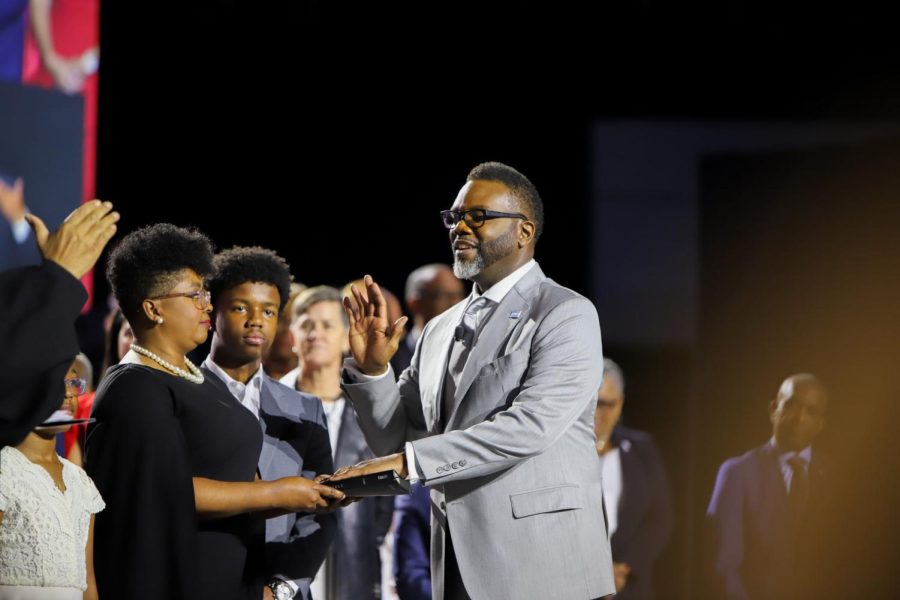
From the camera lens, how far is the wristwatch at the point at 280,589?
2.72 m

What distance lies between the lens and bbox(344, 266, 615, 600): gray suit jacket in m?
2.47

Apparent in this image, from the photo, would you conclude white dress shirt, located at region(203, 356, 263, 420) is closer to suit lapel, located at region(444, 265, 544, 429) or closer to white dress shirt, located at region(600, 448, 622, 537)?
suit lapel, located at region(444, 265, 544, 429)

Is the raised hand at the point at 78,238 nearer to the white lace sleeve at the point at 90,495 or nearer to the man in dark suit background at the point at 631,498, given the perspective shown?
the white lace sleeve at the point at 90,495

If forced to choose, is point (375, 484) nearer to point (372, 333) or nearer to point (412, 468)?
point (412, 468)

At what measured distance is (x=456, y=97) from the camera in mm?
6914

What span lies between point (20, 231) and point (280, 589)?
316 centimetres

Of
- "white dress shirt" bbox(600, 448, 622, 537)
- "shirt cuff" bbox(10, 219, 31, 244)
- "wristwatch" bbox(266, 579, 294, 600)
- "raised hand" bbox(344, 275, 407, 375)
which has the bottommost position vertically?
"wristwatch" bbox(266, 579, 294, 600)

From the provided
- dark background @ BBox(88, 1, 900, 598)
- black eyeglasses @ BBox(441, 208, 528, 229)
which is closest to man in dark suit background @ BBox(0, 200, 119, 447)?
black eyeglasses @ BBox(441, 208, 528, 229)

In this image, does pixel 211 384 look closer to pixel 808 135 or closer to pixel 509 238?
pixel 509 238

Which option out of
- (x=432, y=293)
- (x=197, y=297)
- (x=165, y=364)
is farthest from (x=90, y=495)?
(x=432, y=293)

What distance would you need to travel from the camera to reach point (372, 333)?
2740mm

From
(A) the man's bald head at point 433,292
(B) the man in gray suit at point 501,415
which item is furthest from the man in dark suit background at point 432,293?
(B) the man in gray suit at point 501,415

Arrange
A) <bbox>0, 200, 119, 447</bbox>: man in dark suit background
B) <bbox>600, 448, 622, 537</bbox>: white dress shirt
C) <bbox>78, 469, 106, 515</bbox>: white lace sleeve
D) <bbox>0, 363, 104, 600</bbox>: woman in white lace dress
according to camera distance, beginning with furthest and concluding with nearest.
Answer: <bbox>600, 448, 622, 537</bbox>: white dress shirt, <bbox>78, 469, 106, 515</bbox>: white lace sleeve, <bbox>0, 363, 104, 600</bbox>: woman in white lace dress, <bbox>0, 200, 119, 447</bbox>: man in dark suit background

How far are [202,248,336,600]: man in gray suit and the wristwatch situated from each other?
0.12 ft
